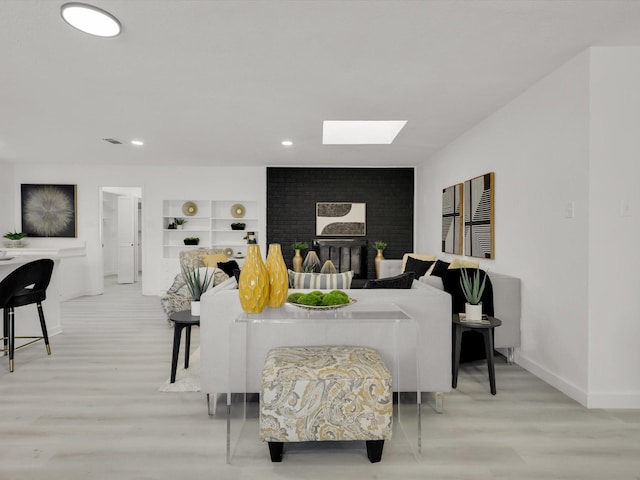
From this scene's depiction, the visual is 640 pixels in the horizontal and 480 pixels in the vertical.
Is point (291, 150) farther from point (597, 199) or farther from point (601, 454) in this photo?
point (601, 454)

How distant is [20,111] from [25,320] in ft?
6.85

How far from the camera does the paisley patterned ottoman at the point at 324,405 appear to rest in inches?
74.4

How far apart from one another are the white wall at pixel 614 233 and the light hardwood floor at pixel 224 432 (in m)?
0.29

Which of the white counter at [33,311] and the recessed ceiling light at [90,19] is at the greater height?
the recessed ceiling light at [90,19]


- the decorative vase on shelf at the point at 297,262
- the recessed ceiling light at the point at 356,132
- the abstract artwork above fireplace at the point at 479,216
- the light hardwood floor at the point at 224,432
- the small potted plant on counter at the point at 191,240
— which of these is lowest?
the light hardwood floor at the point at 224,432

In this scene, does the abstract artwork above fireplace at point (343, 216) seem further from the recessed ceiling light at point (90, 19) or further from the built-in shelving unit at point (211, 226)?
the recessed ceiling light at point (90, 19)

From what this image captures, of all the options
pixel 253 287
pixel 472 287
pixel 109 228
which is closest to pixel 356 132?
pixel 472 287

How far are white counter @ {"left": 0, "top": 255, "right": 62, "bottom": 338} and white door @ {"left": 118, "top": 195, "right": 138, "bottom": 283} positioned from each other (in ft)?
15.9

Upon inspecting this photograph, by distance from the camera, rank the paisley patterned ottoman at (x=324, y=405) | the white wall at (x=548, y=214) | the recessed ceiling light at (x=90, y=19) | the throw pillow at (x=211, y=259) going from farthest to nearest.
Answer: the throw pillow at (x=211, y=259) < the white wall at (x=548, y=214) < the recessed ceiling light at (x=90, y=19) < the paisley patterned ottoman at (x=324, y=405)

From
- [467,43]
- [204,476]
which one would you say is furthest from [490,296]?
[204,476]

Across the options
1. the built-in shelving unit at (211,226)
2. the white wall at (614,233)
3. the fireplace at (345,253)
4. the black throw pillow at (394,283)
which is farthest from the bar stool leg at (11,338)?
the fireplace at (345,253)

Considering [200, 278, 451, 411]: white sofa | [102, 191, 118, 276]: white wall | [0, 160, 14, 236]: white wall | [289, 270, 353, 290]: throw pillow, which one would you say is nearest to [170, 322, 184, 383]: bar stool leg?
[200, 278, 451, 411]: white sofa

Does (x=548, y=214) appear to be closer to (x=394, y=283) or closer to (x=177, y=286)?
(x=394, y=283)

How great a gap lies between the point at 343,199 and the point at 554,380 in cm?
492
